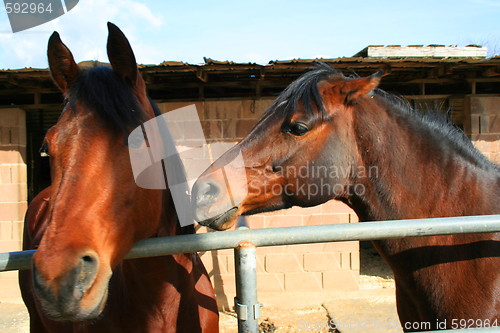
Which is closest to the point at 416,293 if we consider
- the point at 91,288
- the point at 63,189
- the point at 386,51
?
the point at 91,288

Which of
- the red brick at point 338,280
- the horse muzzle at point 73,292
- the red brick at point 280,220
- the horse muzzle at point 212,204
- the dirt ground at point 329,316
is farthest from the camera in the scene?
the red brick at point 338,280

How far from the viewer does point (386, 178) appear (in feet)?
6.19

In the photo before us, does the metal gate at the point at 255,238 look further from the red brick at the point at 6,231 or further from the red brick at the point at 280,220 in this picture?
the red brick at the point at 6,231

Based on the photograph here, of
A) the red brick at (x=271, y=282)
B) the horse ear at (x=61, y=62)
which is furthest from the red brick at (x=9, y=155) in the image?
the horse ear at (x=61, y=62)

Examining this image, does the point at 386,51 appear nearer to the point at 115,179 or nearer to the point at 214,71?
the point at 214,71

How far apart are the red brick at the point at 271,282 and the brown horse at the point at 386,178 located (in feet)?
12.0

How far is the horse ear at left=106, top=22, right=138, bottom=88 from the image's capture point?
4.74 ft

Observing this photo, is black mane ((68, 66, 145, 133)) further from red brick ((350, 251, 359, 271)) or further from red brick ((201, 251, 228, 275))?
red brick ((350, 251, 359, 271))

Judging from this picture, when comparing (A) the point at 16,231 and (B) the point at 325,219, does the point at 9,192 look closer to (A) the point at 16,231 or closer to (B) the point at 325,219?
(A) the point at 16,231

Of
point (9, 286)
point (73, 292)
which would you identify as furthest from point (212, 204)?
point (9, 286)

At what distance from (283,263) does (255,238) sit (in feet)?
14.6

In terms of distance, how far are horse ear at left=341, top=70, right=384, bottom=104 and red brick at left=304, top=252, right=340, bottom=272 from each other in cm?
405

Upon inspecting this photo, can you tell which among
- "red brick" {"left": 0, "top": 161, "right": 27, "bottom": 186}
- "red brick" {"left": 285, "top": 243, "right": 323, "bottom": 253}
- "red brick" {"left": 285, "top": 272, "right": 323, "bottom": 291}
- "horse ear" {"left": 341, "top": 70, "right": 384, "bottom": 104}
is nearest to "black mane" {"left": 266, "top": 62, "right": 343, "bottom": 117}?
"horse ear" {"left": 341, "top": 70, "right": 384, "bottom": 104}

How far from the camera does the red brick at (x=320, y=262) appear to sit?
5.53m
